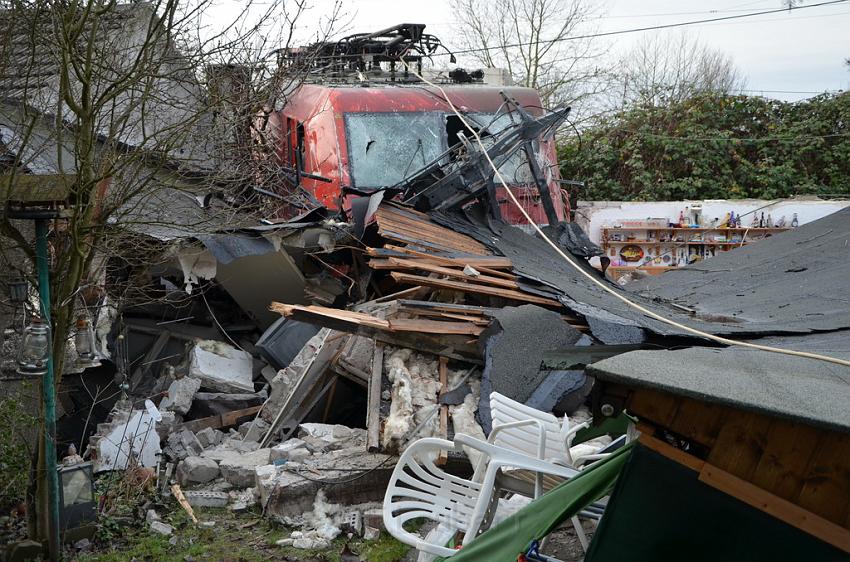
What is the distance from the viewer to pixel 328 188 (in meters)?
10.8

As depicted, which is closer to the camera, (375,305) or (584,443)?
(584,443)

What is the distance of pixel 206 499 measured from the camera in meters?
7.20

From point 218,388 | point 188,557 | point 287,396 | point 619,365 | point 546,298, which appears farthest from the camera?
point 218,388

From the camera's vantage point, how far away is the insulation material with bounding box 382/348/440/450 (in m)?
6.99

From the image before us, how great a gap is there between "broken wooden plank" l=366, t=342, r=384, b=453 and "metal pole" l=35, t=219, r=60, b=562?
90.0 inches

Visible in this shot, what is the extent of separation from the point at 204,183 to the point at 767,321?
4.71 meters

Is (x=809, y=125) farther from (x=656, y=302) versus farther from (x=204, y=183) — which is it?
(x=204, y=183)

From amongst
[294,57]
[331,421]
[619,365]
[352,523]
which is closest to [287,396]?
[331,421]

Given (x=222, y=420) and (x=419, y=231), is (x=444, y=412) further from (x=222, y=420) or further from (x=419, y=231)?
(x=222, y=420)

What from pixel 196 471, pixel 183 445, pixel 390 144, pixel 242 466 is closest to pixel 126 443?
pixel 183 445

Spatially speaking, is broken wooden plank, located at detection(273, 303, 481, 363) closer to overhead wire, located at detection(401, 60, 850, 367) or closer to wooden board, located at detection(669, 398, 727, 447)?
overhead wire, located at detection(401, 60, 850, 367)

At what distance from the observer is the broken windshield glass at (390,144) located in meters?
10.8

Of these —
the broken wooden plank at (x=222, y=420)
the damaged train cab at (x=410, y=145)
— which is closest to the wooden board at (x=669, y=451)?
the broken wooden plank at (x=222, y=420)

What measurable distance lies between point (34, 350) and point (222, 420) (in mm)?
3750
